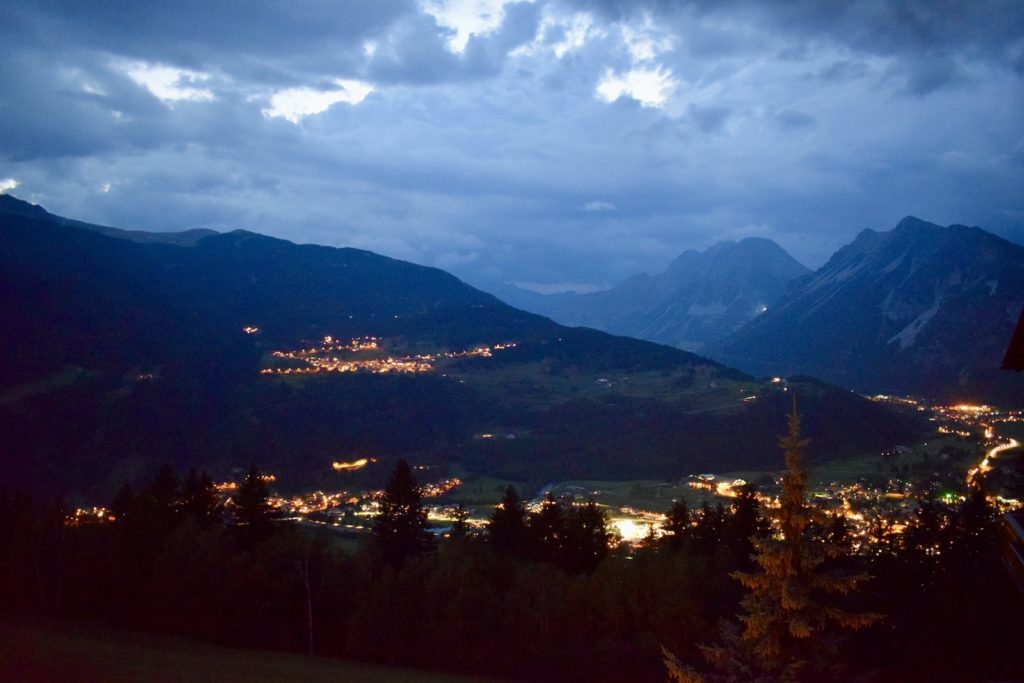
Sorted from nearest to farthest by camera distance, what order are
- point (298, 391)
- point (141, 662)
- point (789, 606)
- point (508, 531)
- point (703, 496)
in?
point (789, 606) < point (141, 662) < point (508, 531) < point (703, 496) < point (298, 391)

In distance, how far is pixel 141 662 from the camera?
19578 millimetres

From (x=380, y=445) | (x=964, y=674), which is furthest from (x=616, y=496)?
(x=964, y=674)

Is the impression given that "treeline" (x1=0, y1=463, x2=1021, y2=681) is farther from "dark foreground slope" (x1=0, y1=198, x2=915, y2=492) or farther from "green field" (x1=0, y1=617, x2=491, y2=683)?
"dark foreground slope" (x1=0, y1=198, x2=915, y2=492)

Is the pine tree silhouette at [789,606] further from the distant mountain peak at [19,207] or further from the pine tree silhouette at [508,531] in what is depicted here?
the distant mountain peak at [19,207]

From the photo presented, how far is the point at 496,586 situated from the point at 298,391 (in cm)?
7794

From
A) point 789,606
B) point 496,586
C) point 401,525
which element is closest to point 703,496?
point 401,525

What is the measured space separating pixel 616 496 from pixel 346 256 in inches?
5213

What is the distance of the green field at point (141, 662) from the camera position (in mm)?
17375

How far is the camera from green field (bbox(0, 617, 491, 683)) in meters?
17.4

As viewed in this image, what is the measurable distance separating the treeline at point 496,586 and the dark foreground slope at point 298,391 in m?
40.2

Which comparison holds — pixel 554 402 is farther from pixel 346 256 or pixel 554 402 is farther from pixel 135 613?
pixel 346 256

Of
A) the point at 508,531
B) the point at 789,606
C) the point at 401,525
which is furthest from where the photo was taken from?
the point at 401,525

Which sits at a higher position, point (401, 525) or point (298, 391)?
point (298, 391)

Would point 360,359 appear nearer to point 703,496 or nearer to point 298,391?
point 298,391
